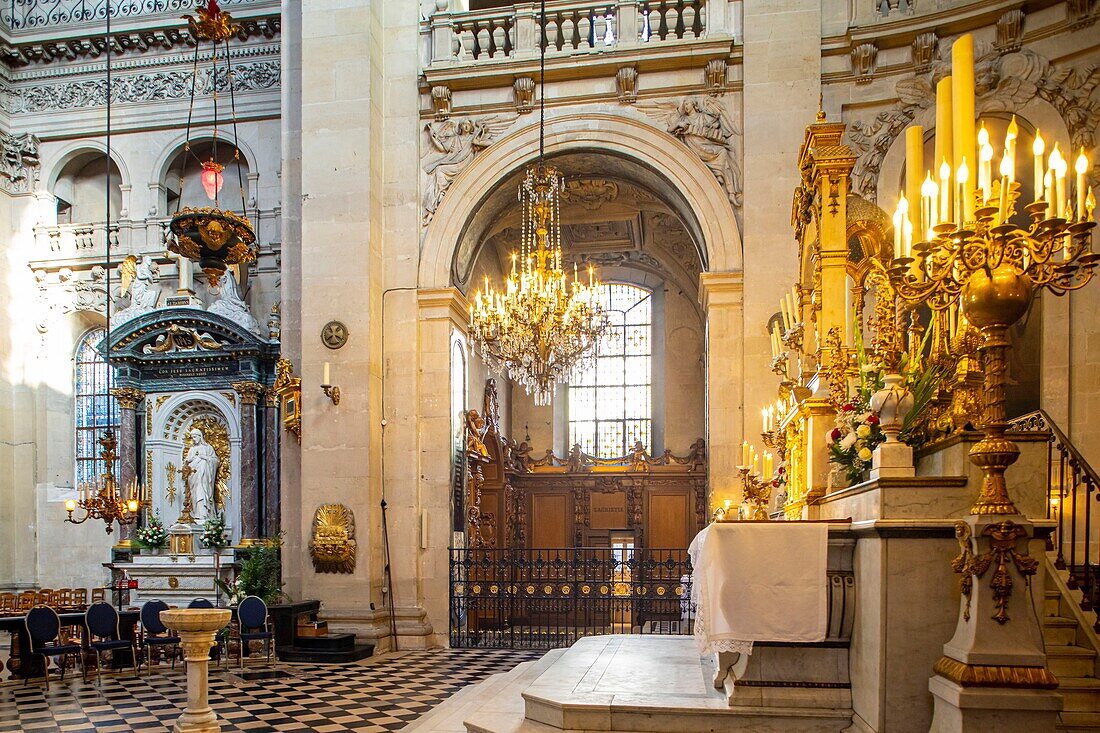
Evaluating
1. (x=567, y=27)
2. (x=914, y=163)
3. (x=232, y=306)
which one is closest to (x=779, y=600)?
(x=914, y=163)

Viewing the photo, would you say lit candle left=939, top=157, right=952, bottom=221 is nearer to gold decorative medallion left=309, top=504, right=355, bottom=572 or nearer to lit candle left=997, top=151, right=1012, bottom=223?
lit candle left=997, top=151, right=1012, bottom=223

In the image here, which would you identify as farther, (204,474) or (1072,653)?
(204,474)

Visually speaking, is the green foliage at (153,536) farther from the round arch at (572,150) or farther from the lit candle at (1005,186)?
the lit candle at (1005,186)

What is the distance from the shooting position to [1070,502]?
7738mm

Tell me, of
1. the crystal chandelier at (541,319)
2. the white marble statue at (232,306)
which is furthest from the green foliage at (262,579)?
the crystal chandelier at (541,319)

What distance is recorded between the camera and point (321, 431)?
1161 centimetres

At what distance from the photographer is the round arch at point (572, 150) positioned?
11.5 metres

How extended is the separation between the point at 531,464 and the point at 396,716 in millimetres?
10422

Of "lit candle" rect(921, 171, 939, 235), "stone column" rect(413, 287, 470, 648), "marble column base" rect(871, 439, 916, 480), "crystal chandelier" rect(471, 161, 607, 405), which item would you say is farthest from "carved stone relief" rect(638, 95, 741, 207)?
"marble column base" rect(871, 439, 916, 480)

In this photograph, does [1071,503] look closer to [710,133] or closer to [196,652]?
[710,133]

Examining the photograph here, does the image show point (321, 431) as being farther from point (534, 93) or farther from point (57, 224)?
point (57, 224)

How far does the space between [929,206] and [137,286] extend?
45.7 ft


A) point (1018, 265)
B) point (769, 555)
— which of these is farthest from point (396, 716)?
point (1018, 265)

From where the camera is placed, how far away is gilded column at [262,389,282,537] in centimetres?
1415
